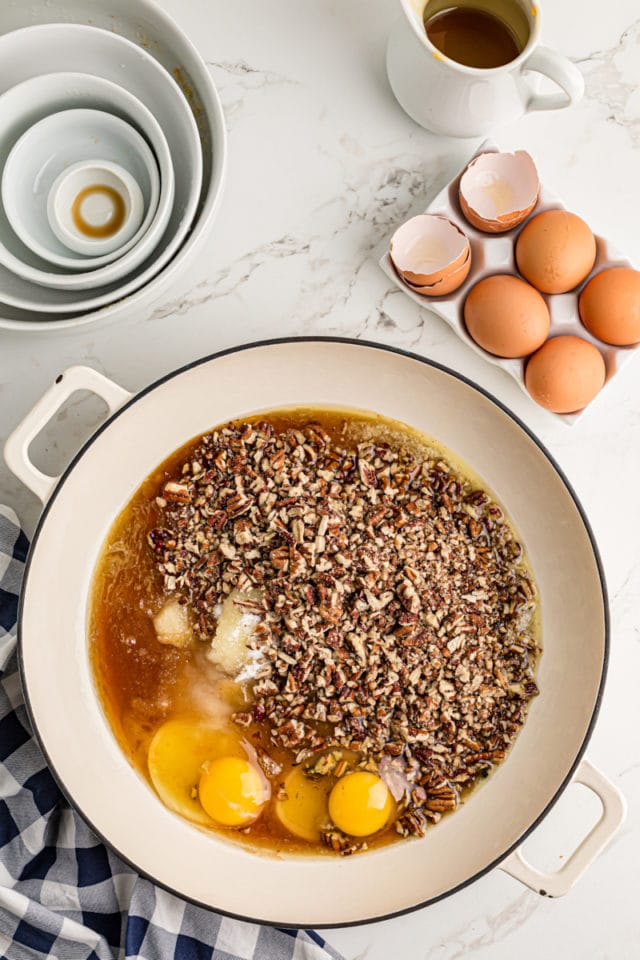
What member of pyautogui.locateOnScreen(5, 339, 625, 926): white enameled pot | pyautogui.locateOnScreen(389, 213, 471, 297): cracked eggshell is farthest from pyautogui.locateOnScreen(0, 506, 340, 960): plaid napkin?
pyautogui.locateOnScreen(389, 213, 471, 297): cracked eggshell

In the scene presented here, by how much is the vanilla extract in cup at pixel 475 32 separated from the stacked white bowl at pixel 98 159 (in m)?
0.39

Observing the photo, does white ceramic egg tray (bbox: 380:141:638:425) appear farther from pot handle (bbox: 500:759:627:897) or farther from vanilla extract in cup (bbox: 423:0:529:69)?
pot handle (bbox: 500:759:627:897)

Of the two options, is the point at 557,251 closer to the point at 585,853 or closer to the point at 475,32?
the point at 475,32

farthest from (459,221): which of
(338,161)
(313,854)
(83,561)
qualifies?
(313,854)

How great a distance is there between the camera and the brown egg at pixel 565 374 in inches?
52.7

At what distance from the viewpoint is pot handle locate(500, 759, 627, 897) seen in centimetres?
134

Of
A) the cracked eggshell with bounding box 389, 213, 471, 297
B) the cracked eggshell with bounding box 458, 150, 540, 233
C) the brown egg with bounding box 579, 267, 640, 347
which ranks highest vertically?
the cracked eggshell with bounding box 458, 150, 540, 233

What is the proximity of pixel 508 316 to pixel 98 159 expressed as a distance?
776 millimetres

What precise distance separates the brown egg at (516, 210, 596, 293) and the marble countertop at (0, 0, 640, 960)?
0.46 ft

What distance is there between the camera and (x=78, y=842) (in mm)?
1423

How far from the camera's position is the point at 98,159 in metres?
1.43

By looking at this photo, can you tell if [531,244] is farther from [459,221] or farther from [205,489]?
[205,489]

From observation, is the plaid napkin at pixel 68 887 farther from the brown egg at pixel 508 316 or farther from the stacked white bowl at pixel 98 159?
the brown egg at pixel 508 316

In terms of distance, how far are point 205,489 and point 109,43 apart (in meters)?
0.76
